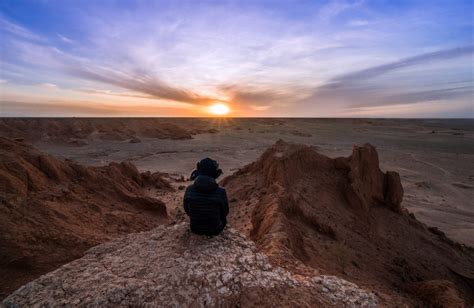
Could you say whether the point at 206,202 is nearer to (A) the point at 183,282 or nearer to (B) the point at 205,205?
(B) the point at 205,205

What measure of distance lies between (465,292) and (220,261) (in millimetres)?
7280

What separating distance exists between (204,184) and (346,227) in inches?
206

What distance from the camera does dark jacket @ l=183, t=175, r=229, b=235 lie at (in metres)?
4.24

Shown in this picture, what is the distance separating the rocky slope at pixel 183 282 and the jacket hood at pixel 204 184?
804 millimetres

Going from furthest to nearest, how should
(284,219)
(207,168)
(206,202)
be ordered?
(284,219)
(207,168)
(206,202)

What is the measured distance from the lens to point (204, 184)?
4242 millimetres

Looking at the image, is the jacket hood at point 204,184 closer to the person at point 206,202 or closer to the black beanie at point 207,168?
the person at point 206,202

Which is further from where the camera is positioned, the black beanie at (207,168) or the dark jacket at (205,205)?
the black beanie at (207,168)

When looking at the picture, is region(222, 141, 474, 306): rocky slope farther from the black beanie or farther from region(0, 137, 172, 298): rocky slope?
region(0, 137, 172, 298): rocky slope

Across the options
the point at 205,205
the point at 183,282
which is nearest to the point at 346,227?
the point at 205,205

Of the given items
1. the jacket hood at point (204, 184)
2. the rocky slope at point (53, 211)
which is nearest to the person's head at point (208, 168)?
the jacket hood at point (204, 184)

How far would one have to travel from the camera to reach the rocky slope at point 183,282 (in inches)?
127

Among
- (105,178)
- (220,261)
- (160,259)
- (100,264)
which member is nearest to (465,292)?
(220,261)

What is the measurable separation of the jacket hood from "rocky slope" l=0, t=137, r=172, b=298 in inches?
143
